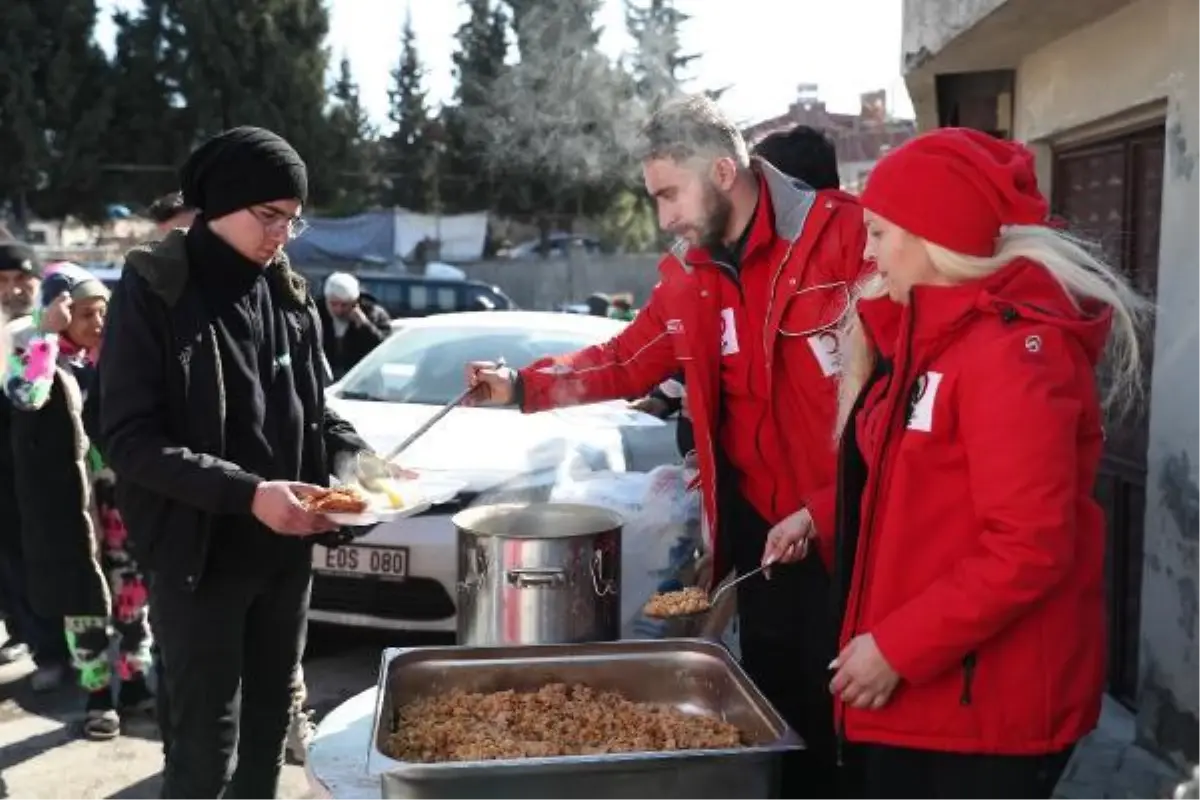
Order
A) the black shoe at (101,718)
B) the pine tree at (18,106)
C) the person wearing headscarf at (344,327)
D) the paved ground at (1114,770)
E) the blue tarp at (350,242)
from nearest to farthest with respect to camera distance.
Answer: the paved ground at (1114,770) < the black shoe at (101,718) < the person wearing headscarf at (344,327) < the pine tree at (18,106) < the blue tarp at (350,242)

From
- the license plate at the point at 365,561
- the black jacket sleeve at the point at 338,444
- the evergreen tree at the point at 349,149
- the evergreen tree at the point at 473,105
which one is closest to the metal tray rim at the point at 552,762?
the black jacket sleeve at the point at 338,444

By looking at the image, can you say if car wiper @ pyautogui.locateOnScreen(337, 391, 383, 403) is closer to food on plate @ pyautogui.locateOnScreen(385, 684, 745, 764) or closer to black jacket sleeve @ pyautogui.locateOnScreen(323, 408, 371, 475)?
black jacket sleeve @ pyautogui.locateOnScreen(323, 408, 371, 475)

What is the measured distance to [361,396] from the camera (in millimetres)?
6312

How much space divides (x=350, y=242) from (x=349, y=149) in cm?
569

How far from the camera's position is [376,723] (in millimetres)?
2250

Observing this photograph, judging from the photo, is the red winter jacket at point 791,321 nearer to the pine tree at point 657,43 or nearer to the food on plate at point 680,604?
the food on plate at point 680,604

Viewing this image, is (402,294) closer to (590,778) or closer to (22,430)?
(22,430)

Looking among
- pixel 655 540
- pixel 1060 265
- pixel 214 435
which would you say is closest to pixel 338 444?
pixel 214 435

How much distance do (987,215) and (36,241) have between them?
32.7m

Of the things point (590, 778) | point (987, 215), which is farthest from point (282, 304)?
point (987, 215)

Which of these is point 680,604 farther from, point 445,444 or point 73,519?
point 73,519

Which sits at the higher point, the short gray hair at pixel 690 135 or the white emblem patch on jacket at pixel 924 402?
the short gray hair at pixel 690 135

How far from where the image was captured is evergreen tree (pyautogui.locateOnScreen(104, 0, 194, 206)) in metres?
31.5

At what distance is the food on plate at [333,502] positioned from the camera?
2629 millimetres
